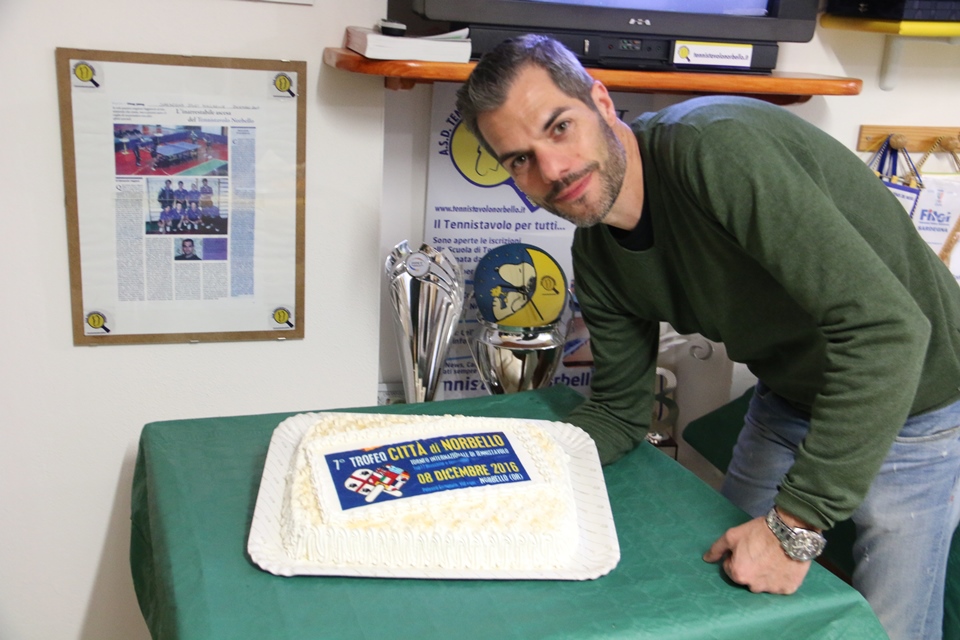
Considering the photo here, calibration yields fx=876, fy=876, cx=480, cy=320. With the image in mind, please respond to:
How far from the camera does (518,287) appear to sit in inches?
74.0

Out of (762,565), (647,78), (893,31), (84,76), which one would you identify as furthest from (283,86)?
(893,31)

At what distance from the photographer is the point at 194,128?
161 centimetres

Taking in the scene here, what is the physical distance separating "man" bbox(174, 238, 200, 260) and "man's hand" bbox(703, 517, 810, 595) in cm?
113

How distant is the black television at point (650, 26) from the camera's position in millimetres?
1599

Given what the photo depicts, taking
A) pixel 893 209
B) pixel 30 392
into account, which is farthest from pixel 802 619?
pixel 30 392

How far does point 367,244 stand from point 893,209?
969 millimetres

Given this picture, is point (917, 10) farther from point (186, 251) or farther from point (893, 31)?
point (186, 251)

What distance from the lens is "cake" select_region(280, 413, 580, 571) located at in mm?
1017

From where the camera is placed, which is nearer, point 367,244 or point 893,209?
point 893,209

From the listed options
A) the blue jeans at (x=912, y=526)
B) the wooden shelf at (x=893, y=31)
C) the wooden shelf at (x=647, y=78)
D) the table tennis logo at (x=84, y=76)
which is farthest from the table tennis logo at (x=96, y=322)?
the wooden shelf at (x=893, y=31)

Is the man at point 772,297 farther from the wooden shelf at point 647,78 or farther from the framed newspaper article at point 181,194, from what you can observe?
the framed newspaper article at point 181,194

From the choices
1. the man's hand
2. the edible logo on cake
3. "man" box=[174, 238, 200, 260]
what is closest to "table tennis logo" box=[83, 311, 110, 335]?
"man" box=[174, 238, 200, 260]

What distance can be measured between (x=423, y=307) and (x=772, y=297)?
73 cm

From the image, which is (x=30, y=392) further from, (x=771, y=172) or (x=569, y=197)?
(x=771, y=172)
